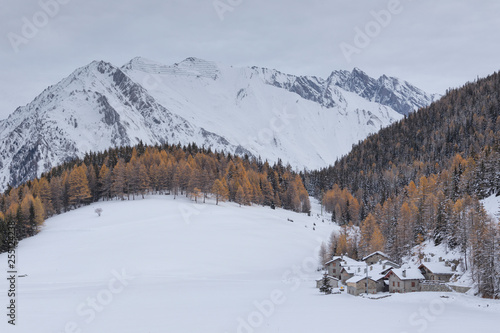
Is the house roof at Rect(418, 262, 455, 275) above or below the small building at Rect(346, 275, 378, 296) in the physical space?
above

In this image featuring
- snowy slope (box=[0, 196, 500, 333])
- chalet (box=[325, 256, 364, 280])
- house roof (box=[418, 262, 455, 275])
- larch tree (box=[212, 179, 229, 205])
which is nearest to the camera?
snowy slope (box=[0, 196, 500, 333])

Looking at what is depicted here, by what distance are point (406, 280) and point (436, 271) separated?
461cm

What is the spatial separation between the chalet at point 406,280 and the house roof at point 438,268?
1.72 m

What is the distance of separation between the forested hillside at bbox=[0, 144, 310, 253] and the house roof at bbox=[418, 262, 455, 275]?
6238 cm

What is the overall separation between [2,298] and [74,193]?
64.2 metres

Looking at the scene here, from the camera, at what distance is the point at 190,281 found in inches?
2362

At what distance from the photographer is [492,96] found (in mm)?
191250

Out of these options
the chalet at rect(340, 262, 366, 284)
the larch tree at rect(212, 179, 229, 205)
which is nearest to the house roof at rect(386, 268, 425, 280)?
the chalet at rect(340, 262, 366, 284)

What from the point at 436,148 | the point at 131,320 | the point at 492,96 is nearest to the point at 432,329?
the point at 131,320

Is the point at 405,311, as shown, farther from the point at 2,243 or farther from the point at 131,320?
the point at 2,243

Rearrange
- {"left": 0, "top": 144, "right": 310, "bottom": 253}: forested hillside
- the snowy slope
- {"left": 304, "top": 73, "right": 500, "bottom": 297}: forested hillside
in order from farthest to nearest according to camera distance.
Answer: {"left": 0, "top": 144, "right": 310, "bottom": 253}: forested hillside, {"left": 304, "top": 73, "right": 500, "bottom": 297}: forested hillside, the snowy slope

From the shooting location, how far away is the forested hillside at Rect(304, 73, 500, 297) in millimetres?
57625

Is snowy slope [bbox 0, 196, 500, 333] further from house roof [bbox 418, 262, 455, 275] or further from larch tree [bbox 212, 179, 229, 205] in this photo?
larch tree [bbox 212, 179, 229, 205]

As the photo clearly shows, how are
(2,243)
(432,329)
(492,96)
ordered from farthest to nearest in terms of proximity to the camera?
(492,96) < (2,243) < (432,329)
